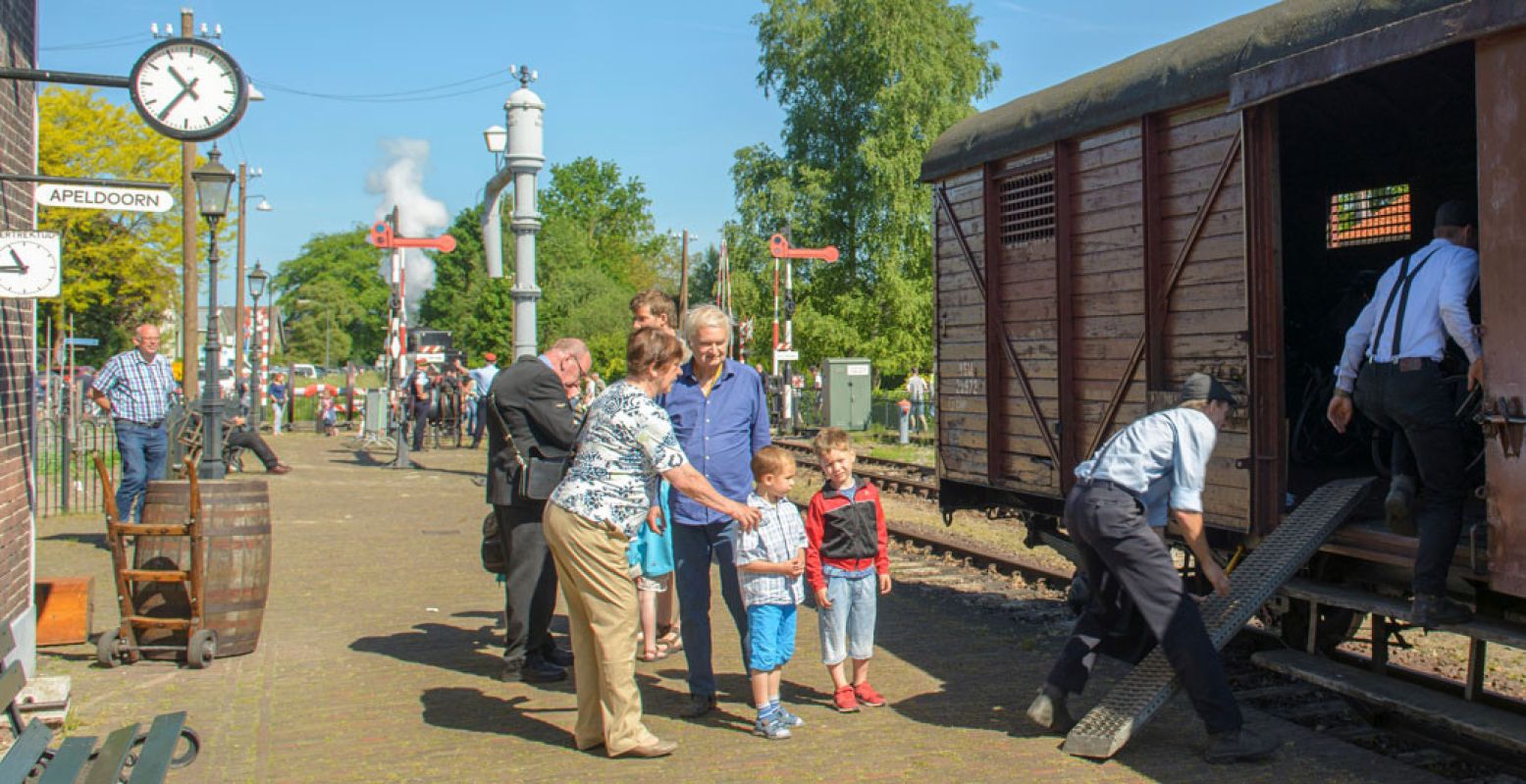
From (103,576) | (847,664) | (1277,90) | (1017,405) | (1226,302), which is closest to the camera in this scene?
(1277,90)

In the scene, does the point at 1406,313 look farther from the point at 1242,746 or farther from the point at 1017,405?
the point at 1017,405

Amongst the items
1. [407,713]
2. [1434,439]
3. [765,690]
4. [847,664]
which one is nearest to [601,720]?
[765,690]

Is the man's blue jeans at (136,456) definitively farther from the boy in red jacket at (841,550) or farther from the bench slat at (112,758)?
the bench slat at (112,758)

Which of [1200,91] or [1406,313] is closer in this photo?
[1406,313]

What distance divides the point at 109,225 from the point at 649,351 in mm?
36139

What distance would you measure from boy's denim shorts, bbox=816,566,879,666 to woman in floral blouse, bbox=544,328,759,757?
2.64 ft

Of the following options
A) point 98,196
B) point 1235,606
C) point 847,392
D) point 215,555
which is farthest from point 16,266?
point 847,392

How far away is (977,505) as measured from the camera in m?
9.36

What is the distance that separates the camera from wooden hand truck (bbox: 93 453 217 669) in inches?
279

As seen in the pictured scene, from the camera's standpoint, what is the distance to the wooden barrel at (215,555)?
727 cm

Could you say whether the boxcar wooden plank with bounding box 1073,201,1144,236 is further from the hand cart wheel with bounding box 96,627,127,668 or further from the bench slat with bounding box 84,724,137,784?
the hand cart wheel with bounding box 96,627,127,668

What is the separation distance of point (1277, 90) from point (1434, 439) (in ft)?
5.73

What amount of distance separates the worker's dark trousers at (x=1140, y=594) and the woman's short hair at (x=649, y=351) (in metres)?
1.88

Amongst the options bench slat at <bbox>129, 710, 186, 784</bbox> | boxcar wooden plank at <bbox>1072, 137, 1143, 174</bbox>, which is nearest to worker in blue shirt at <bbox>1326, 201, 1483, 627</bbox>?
boxcar wooden plank at <bbox>1072, 137, 1143, 174</bbox>
